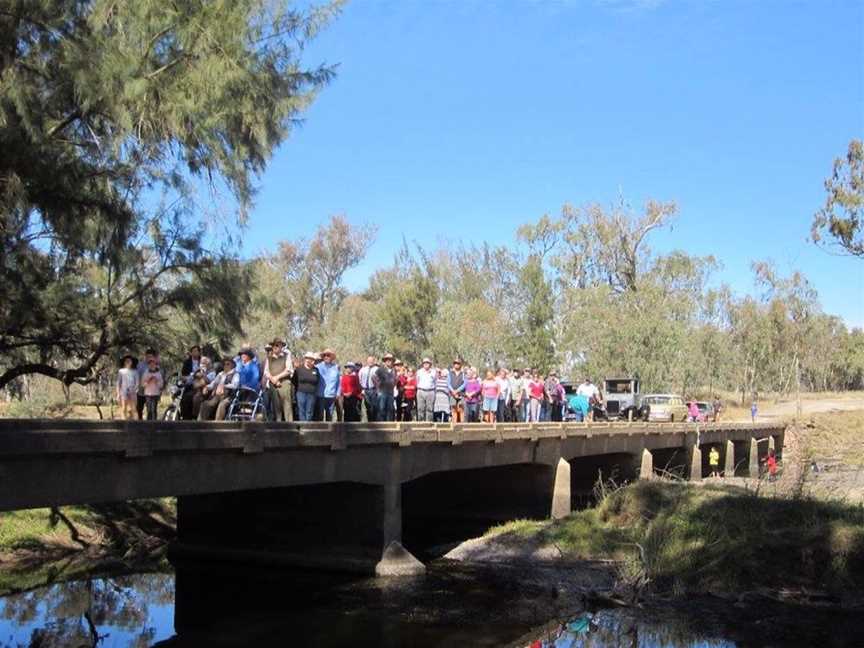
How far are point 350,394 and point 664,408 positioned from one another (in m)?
27.5

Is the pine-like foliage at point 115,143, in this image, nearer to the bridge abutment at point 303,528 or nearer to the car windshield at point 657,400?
the bridge abutment at point 303,528

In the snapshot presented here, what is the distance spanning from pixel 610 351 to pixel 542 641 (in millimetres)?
39775

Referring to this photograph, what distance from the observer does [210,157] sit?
51.4ft

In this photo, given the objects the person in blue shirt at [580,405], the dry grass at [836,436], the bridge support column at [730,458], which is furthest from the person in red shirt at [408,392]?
the dry grass at [836,436]

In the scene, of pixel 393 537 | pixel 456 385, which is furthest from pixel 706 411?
pixel 393 537

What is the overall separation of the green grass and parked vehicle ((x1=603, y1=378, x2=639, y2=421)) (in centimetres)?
1754

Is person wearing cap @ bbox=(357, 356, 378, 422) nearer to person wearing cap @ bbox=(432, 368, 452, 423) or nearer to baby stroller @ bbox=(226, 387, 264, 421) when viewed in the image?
person wearing cap @ bbox=(432, 368, 452, 423)

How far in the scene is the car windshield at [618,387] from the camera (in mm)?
40750

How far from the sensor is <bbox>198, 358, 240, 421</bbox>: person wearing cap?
592 inches

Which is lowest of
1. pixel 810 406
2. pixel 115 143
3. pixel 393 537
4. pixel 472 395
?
pixel 393 537

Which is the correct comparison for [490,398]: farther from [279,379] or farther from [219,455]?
[219,455]

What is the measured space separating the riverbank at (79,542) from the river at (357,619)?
1.02 metres

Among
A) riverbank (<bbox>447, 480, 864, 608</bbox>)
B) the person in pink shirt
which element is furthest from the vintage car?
riverbank (<bbox>447, 480, 864, 608</bbox>)

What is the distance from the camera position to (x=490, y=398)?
925 inches
